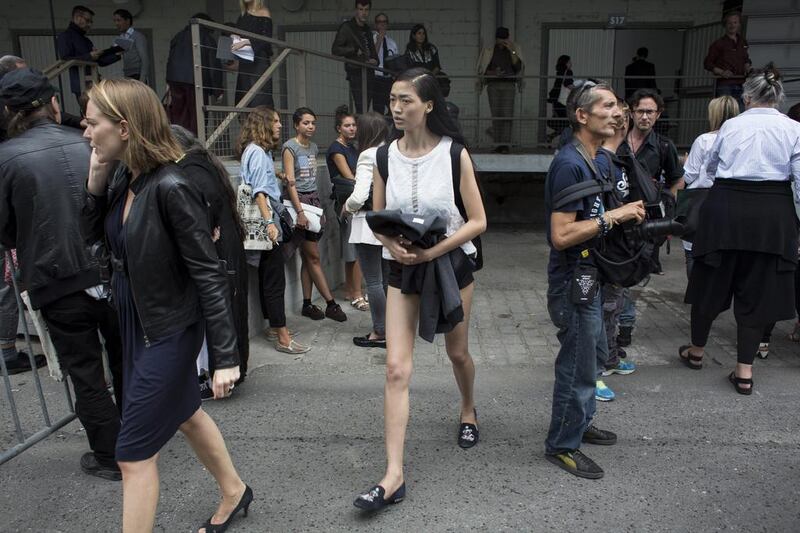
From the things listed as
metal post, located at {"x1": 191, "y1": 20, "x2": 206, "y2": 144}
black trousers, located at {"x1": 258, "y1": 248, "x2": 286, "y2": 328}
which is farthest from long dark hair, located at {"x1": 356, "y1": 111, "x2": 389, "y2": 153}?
metal post, located at {"x1": 191, "y1": 20, "x2": 206, "y2": 144}

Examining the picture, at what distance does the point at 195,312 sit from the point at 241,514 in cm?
111

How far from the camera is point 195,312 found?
255 cm

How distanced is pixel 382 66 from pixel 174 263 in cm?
742

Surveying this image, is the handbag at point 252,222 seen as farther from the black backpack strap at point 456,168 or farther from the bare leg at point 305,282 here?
the black backpack strap at point 456,168

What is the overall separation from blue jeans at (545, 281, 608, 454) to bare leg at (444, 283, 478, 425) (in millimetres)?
431

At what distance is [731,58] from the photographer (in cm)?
938

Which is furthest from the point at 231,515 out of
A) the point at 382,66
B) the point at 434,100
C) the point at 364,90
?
the point at 382,66

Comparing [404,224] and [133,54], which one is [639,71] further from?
[404,224]

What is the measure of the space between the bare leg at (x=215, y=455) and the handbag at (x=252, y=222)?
94.1 inches

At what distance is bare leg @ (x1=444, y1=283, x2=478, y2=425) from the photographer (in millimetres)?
3387

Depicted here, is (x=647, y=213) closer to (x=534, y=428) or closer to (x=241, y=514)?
(x=534, y=428)

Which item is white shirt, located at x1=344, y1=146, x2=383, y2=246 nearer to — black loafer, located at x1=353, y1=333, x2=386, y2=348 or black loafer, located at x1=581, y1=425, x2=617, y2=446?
black loafer, located at x1=353, y1=333, x2=386, y2=348

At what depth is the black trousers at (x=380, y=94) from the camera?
8977 millimetres

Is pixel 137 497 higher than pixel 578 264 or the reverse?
the reverse
